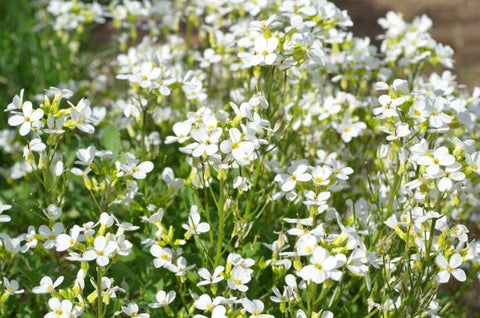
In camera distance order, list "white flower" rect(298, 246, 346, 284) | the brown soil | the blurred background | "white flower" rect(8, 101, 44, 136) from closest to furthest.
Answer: "white flower" rect(298, 246, 346, 284) < "white flower" rect(8, 101, 44, 136) < the blurred background < the brown soil

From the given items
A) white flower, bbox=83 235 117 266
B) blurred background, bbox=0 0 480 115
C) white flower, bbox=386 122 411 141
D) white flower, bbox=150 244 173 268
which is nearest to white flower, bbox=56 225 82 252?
white flower, bbox=83 235 117 266

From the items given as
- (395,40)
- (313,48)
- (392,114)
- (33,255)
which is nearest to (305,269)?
(392,114)

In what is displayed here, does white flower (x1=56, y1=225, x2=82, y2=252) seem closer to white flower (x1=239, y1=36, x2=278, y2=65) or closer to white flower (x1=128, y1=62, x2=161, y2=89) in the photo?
white flower (x1=128, y1=62, x2=161, y2=89)

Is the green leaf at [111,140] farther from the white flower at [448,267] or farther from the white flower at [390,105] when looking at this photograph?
the white flower at [448,267]

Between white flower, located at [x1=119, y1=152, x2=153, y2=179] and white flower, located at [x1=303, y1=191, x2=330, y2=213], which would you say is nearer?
white flower, located at [x1=303, y1=191, x2=330, y2=213]

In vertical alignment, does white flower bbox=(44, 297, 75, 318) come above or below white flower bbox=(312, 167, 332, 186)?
below

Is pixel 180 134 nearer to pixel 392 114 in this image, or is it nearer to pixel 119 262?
pixel 119 262

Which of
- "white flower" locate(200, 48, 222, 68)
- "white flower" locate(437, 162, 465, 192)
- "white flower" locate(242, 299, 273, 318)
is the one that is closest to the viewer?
"white flower" locate(242, 299, 273, 318)
